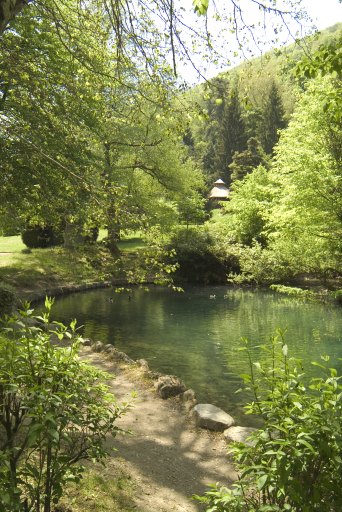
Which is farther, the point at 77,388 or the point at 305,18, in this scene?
the point at 305,18

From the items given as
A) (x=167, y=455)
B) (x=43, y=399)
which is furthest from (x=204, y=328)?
(x=43, y=399)

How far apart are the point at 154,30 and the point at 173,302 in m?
17.9

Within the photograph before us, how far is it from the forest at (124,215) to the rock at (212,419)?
4.59 ft

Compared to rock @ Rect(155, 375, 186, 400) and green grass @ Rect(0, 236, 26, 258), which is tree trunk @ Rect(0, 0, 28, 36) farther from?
green grass @ Rect(0, 236, 26, 258)

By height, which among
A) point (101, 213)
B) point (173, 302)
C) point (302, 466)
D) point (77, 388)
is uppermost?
point (101, 213)

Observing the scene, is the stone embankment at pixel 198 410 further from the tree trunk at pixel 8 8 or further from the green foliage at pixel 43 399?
the tree trunk at pixel 8 8

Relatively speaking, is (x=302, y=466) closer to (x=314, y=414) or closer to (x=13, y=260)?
(x=314, y=414)

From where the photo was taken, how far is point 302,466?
227 cm

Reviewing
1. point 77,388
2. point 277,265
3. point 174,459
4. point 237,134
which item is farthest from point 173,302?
point 237,134

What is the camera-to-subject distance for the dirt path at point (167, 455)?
4.96 metres

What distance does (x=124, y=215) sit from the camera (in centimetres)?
530

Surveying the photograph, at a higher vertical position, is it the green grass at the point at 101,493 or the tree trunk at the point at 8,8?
the tree trunk at the point at 8,8

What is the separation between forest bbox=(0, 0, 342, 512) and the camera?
98.3 inches

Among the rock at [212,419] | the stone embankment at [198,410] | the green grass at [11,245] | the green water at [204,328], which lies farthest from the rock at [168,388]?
the green grass at [11,245]
